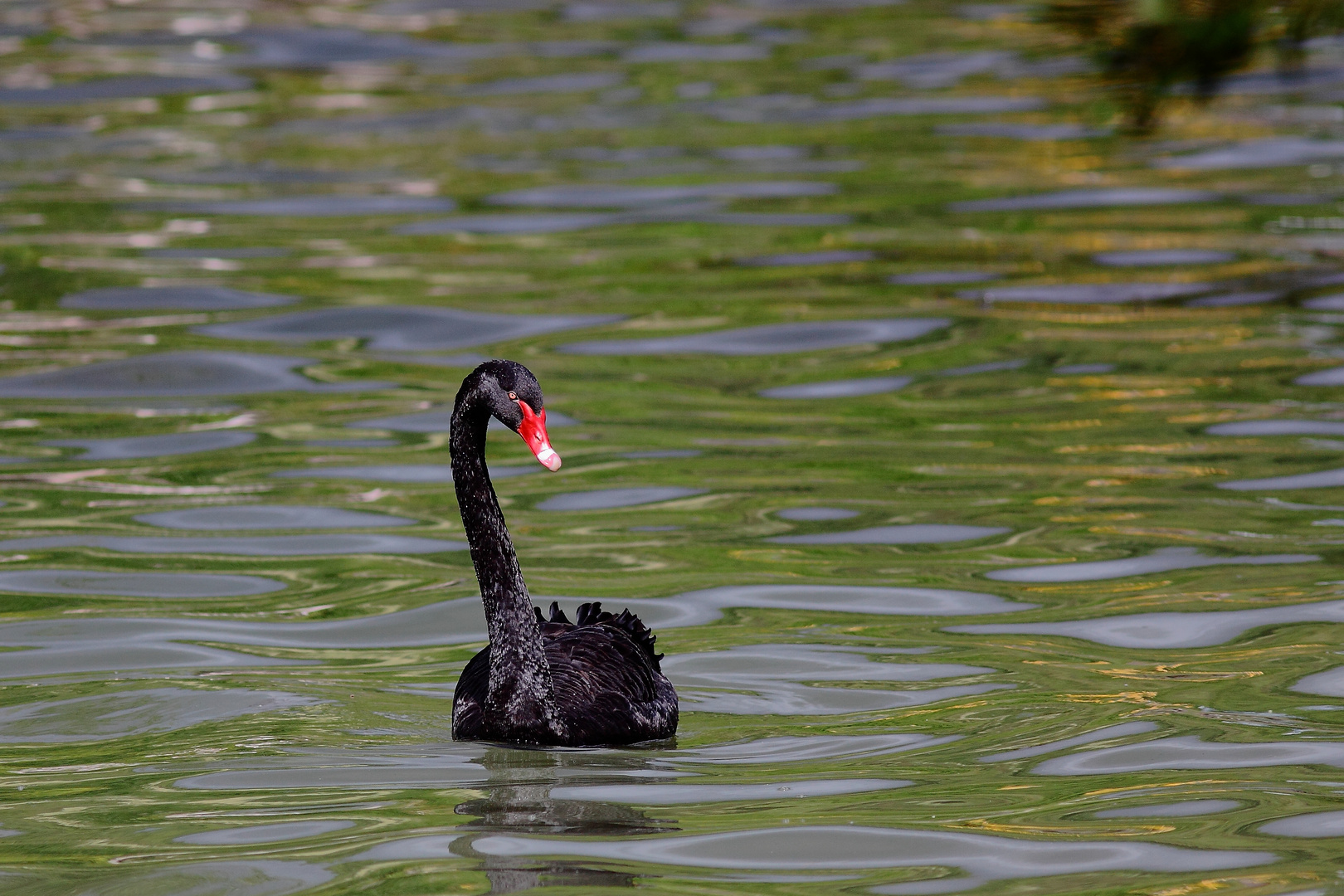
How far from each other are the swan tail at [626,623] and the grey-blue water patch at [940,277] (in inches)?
327

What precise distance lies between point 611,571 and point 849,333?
5204mm

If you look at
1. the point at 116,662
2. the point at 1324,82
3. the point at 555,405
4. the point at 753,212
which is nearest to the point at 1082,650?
the point at 116,662

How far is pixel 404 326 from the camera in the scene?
14.6 metres

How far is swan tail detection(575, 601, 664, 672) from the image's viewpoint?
745 centimetres

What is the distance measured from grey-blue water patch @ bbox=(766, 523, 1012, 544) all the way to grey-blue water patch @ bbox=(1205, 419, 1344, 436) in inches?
85.3

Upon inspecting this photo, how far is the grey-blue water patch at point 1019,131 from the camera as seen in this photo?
21.3 metres

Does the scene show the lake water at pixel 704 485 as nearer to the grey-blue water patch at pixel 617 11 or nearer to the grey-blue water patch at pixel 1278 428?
the grey-blue water patch at pixel 1278 428

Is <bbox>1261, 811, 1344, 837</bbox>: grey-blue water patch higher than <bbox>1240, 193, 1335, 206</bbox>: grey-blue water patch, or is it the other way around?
<bbox>1240, 193, 1335, 206</bbox>: grey-blue water patch

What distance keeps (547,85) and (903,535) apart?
1603 centimetres

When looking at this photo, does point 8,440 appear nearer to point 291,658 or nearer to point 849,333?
point 291,658

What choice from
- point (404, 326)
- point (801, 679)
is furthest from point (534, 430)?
point (404, 326)

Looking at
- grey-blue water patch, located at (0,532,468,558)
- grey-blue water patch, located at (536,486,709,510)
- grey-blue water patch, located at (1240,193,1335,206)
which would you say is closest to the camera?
grey-blue water patch, located at (0,532,468,558)

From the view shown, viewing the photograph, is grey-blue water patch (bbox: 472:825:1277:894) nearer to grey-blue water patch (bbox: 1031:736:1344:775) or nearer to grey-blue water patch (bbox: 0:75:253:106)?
grey-blue water patch (bbox: 1031:736:1344:775)

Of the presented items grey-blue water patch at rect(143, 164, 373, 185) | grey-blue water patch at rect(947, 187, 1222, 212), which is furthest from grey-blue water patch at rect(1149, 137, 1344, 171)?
grey-blue water patch at rect(143, 164, 373, 185)
